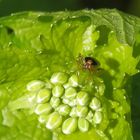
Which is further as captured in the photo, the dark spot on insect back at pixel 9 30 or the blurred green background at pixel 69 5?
the blurred green background at pixel 69 5

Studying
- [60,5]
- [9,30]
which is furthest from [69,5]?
[9,30]

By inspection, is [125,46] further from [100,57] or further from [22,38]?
[22,38]

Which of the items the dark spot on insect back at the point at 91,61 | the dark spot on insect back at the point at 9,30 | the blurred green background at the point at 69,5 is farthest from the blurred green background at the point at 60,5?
the dark spot on insect back at the point at 91,61

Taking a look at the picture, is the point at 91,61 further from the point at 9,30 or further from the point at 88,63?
the point at 9,30

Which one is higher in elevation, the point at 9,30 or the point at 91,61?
the point at 9,30

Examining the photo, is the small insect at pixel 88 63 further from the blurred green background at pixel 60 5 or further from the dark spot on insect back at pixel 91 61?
the blurred green background at pixel 60 5

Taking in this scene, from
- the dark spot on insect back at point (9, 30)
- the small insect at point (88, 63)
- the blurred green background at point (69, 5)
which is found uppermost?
the dark spot on insect back at point (9, 30)

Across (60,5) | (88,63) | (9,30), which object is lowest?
(60,5)
